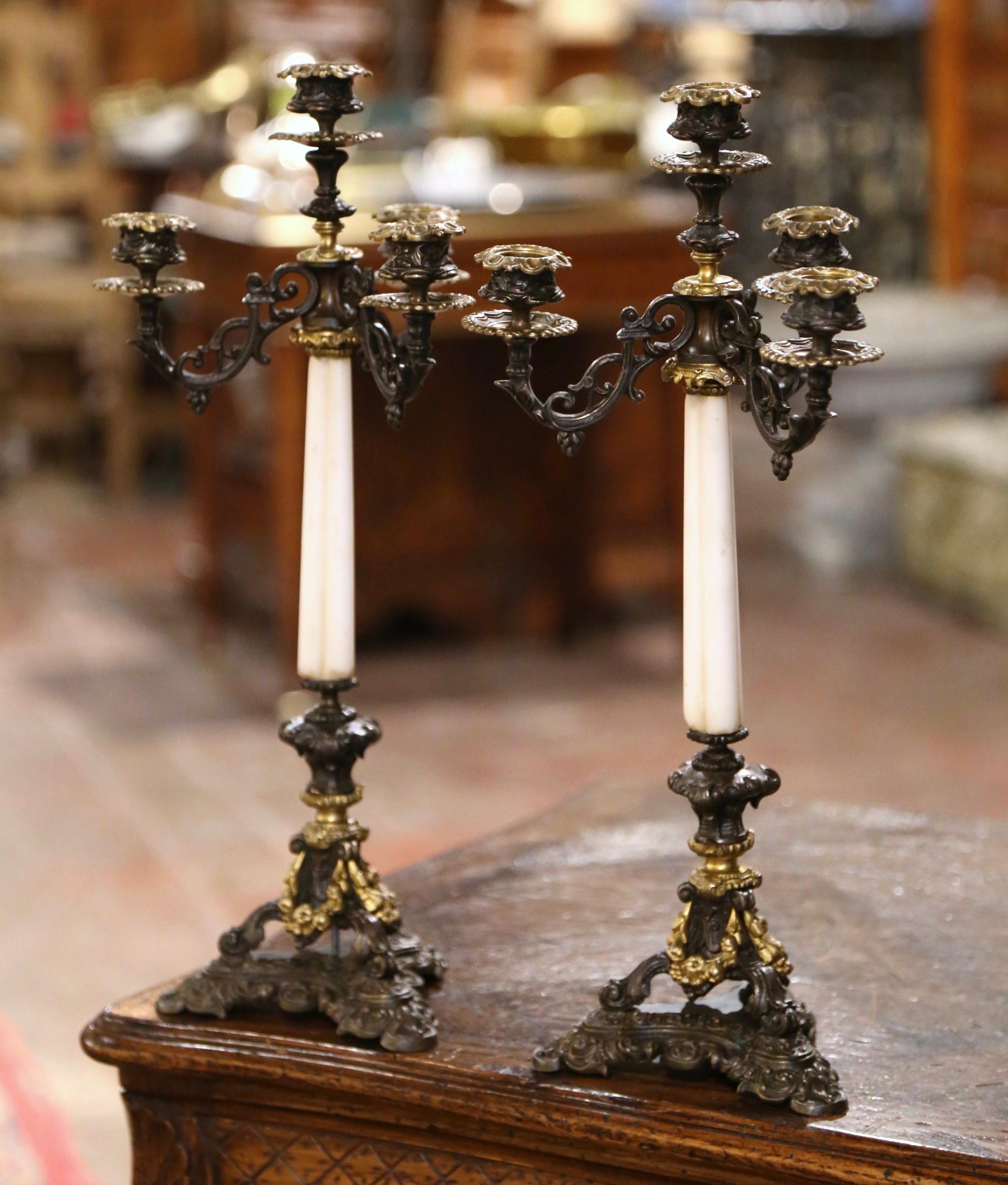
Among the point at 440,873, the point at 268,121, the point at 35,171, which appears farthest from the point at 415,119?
the point at 440,873

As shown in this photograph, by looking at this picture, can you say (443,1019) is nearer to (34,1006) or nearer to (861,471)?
(34,1006)

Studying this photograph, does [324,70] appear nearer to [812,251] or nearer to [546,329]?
[546,329]

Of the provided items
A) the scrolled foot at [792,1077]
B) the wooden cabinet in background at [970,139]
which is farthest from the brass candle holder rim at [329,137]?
the wooden cabinet in background at [970,139]

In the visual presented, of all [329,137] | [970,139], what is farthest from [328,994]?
[970,139]

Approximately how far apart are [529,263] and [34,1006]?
220cm

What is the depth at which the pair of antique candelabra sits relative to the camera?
1411 millimetres

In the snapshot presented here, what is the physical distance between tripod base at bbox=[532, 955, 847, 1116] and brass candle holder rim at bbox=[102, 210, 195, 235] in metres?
0.72

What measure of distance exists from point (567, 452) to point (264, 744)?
3.26m

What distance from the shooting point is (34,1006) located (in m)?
3.25

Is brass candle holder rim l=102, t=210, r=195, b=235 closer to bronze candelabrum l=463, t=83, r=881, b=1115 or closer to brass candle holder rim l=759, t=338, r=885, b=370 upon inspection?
bronze candelabrum l=463, t=83, r=881, b=1115

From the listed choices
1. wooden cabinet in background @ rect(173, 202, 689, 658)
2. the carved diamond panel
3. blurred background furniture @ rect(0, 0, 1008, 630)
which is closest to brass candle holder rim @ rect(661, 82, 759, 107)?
the carved diamond panel

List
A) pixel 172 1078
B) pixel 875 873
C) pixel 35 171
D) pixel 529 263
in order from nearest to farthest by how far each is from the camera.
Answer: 1. pixel 529 263
2. pixel 172 1078
3. pixel 875 873
4. pixel 35 171

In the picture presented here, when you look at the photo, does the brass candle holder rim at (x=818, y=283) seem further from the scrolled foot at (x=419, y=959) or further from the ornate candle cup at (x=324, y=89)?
the scrolled foot at (x=419, y=959)

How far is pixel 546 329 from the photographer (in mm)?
1443
